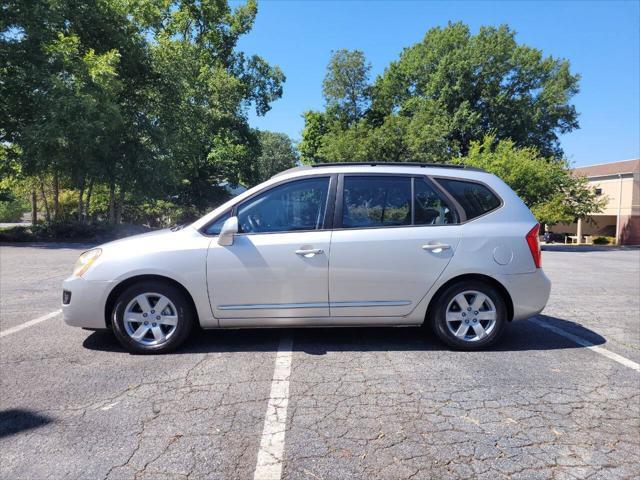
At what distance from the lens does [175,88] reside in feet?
74.9

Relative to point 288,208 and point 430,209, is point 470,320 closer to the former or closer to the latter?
point 430,209

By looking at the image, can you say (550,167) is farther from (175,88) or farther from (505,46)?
(175,88)

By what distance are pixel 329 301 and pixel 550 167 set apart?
26943 millimetres

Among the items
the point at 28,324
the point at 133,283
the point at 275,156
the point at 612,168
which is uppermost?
the point at 275,156

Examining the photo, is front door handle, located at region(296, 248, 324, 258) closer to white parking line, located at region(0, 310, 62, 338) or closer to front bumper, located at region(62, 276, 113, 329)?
front bumper, located at region(62, 276, 113, 329)

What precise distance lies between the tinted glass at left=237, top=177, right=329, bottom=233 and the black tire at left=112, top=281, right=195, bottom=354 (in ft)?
2.98

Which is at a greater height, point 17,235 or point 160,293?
point 17,235

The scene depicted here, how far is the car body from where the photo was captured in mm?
4371

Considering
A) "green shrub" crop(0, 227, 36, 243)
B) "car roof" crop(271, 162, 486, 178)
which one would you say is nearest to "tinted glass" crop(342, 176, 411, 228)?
"car roof" crop(271, 162, 486, 178)

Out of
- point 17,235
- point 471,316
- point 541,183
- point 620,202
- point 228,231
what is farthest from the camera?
point 620,202

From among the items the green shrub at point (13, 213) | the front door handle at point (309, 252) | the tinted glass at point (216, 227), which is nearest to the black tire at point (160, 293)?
the tinted glass at point (216, 227)

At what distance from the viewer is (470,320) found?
15.0 feet

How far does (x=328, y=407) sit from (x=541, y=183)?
86.3ft

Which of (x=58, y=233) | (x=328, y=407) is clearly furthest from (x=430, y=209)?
(x=58, y=233)
